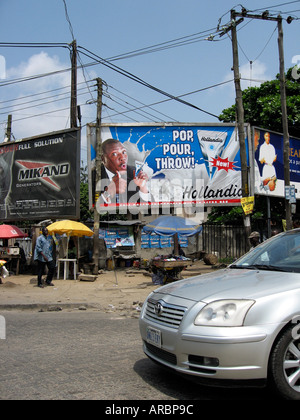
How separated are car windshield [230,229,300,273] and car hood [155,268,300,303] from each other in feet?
0.73

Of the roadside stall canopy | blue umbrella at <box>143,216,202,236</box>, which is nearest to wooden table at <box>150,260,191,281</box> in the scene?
blue umbrella at <box>143,216,202,236</box>

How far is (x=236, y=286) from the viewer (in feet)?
12.1

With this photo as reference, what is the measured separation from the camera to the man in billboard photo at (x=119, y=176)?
16578 millimetres

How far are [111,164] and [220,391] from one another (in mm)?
13642

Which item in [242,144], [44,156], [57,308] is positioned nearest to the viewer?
[57,308]

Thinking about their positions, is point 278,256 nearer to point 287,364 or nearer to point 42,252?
point 287,364

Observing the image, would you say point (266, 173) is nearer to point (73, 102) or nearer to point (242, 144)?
point (242, 144)

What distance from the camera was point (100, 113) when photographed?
1591cm

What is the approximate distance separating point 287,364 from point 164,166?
1385cm

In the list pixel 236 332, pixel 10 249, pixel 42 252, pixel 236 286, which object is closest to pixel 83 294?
pixel 42 252

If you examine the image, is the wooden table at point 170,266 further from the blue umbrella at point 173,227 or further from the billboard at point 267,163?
the billboard at point 267,163

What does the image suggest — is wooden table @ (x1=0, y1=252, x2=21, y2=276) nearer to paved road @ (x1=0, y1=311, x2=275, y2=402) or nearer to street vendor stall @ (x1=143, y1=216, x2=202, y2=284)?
street vendor stall @ (x1=143, y1=216, x2=202, y2=284)

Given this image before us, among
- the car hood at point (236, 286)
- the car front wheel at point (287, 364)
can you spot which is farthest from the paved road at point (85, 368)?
the car hood at point (236, 286)

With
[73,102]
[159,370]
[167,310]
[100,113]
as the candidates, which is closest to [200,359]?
[167,310]
